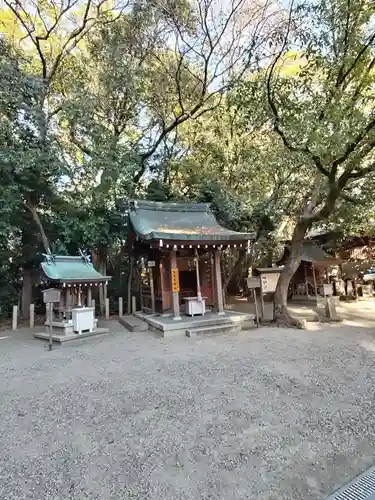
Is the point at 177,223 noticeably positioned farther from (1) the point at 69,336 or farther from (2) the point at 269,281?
(1) the point at 69,336

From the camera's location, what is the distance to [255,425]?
321 cm

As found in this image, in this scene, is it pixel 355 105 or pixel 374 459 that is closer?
pixel 374 459

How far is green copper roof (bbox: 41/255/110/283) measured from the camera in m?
7.53

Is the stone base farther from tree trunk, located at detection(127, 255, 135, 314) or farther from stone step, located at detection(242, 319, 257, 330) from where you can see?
tree trunk, located at detection(127, 255, 135, 314)

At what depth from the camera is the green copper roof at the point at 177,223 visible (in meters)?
7.84

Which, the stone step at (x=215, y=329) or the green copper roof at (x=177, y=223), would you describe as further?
the green copper roof at (x=177, y=223)

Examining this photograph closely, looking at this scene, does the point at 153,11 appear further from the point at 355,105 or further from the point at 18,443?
the point at 18,443

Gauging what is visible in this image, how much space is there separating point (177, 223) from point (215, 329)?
3.57 metres

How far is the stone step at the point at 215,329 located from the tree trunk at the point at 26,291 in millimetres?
6862

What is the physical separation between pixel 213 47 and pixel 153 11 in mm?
2223

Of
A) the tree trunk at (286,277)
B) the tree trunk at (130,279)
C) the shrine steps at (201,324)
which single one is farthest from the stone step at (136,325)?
the tree trunk at (286,277)

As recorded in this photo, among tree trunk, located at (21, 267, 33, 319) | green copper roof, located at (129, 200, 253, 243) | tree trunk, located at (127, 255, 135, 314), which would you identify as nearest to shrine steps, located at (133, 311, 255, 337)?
green copper roof, located at (129, 200, 253, 243)

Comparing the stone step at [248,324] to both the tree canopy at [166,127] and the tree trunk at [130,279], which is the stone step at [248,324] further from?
the tree trunk at [130,279]

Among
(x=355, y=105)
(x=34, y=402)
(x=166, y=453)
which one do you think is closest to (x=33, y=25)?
(x=355, y=105)
